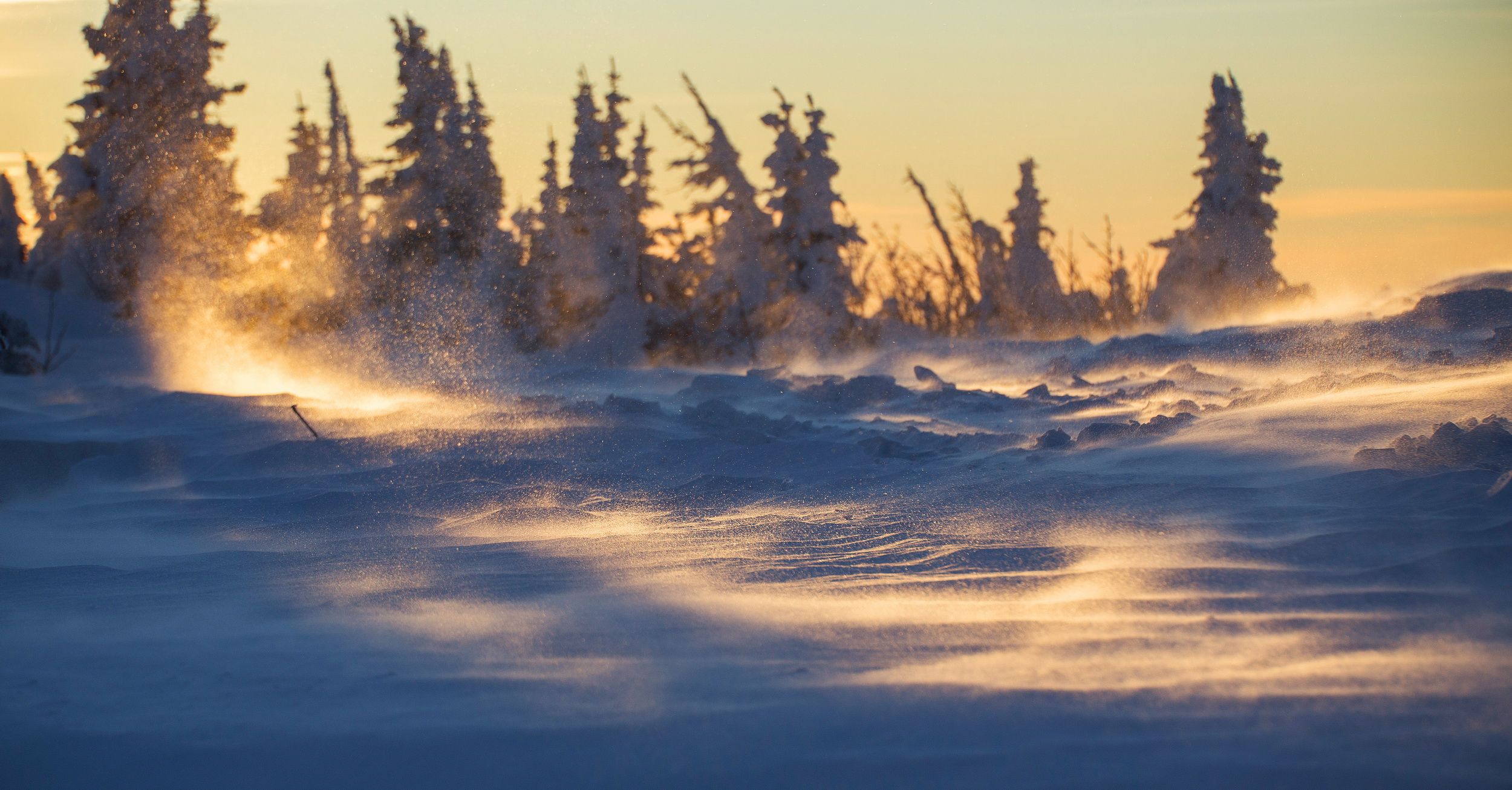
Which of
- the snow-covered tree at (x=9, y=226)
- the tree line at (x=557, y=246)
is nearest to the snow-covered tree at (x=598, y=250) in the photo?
the tree line at (x=557, y=246)

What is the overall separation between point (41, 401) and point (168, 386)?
268 cm

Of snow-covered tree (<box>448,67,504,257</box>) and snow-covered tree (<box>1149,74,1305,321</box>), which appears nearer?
snow-covered tree (<box>1149,74,1305,321</box>)

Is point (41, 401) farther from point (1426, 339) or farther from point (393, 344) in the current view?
point (393, 344)

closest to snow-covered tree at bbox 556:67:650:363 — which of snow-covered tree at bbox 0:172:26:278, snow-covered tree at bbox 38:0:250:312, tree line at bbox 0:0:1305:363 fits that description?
tree line at bbox 0:0:1305:363

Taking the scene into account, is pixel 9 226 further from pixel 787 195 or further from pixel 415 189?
pixel 787 195

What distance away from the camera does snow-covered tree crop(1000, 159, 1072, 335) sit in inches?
909

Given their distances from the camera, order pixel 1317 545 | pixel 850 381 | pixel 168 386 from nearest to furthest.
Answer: pixel 1317 545
pixel 850 381
pixel 168 386

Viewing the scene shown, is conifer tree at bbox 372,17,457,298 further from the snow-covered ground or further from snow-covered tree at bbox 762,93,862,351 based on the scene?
the snow-covered ground

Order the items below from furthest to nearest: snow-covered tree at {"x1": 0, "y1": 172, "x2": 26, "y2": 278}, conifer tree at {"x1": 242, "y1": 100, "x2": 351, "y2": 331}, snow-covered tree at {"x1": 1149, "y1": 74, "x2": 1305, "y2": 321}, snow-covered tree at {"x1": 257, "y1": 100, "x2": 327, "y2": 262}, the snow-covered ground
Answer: snow-covered tree at {"x1": 0, "y1": 172, "x2": 26, "y2": 278} < snow-covered tree at {"x1": 257, "y1": 100, "x2": 327, "y2": 262} < conifer tree at {"x1": 242, "y1": 100, "x2": 351, "y2": 331} < snow-covered tree at {"x1": 1149, "y1": 74, "x2": 1305, "y2": 321} < the snow-covered ground

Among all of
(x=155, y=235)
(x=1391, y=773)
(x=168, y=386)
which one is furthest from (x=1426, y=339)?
(x=155, y=235)

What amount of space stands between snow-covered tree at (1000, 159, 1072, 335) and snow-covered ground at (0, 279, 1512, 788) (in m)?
17.3

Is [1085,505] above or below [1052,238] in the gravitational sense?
below

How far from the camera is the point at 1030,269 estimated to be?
930 inches

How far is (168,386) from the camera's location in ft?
35.8
